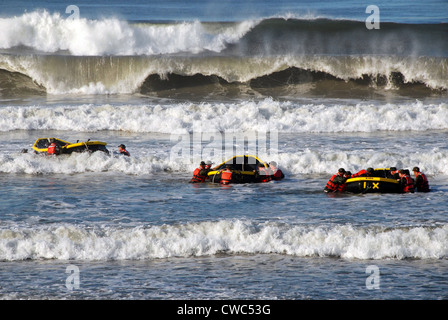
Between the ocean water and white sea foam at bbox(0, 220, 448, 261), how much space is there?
0.14 feet

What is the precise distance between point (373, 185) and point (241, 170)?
4285mm

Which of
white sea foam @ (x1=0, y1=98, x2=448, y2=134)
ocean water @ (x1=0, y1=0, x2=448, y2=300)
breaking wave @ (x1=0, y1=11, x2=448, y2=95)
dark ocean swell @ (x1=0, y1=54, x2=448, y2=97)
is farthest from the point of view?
breaking wave @ (x1=0, y1=11, x2=448, y2=95)

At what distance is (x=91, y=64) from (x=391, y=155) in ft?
77.9

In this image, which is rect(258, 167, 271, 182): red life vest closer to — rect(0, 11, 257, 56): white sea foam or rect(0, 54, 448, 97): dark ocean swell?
rect(0, 54, 448, 97): dark ocean swell

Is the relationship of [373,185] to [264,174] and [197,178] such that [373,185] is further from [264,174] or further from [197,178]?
[197,178]

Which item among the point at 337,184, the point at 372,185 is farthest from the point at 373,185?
the point at 337,184

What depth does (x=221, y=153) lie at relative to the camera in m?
24.3

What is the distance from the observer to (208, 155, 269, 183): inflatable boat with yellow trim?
2020 cm

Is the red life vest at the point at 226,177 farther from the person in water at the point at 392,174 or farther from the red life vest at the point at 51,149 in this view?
the red life vest at the point at 51,149

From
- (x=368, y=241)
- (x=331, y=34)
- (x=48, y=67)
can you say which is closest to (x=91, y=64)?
(x=48, y=67)

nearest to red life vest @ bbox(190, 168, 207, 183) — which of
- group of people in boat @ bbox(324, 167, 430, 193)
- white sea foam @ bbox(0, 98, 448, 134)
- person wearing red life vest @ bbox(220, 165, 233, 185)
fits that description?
person wearing red life vest @ bbox(220, 165, 233, 185)

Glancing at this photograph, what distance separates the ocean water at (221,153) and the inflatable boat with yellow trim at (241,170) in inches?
15.0

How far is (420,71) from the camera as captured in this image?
1510 inches

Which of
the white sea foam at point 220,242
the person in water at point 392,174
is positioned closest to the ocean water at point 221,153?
the white sea foam at point 220,242
